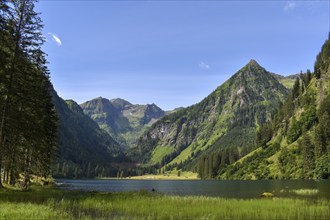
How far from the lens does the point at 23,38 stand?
150ft

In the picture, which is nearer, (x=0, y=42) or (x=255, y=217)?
(x=255, y=217)

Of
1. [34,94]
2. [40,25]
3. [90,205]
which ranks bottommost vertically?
[90,205]

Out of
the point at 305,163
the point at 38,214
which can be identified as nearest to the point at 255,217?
the point at 38,214

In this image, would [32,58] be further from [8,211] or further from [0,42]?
[8,211]

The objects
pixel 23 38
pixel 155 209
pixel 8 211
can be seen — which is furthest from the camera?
pixel 23 38

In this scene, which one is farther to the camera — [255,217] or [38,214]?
[255,217]

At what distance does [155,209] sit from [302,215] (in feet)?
47.7

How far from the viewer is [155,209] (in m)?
35.8

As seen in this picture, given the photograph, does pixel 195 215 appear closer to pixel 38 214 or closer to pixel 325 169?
pixel 38 214

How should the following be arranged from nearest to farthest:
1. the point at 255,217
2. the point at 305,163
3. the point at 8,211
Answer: the point at 8,211 < the point at 255,217 < the point at 305,163

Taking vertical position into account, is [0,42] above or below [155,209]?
above

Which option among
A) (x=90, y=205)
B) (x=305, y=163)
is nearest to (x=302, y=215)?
(x=90, y=205)

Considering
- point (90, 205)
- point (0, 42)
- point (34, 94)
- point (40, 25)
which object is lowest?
point (90, 205)

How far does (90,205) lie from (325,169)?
160 metres
